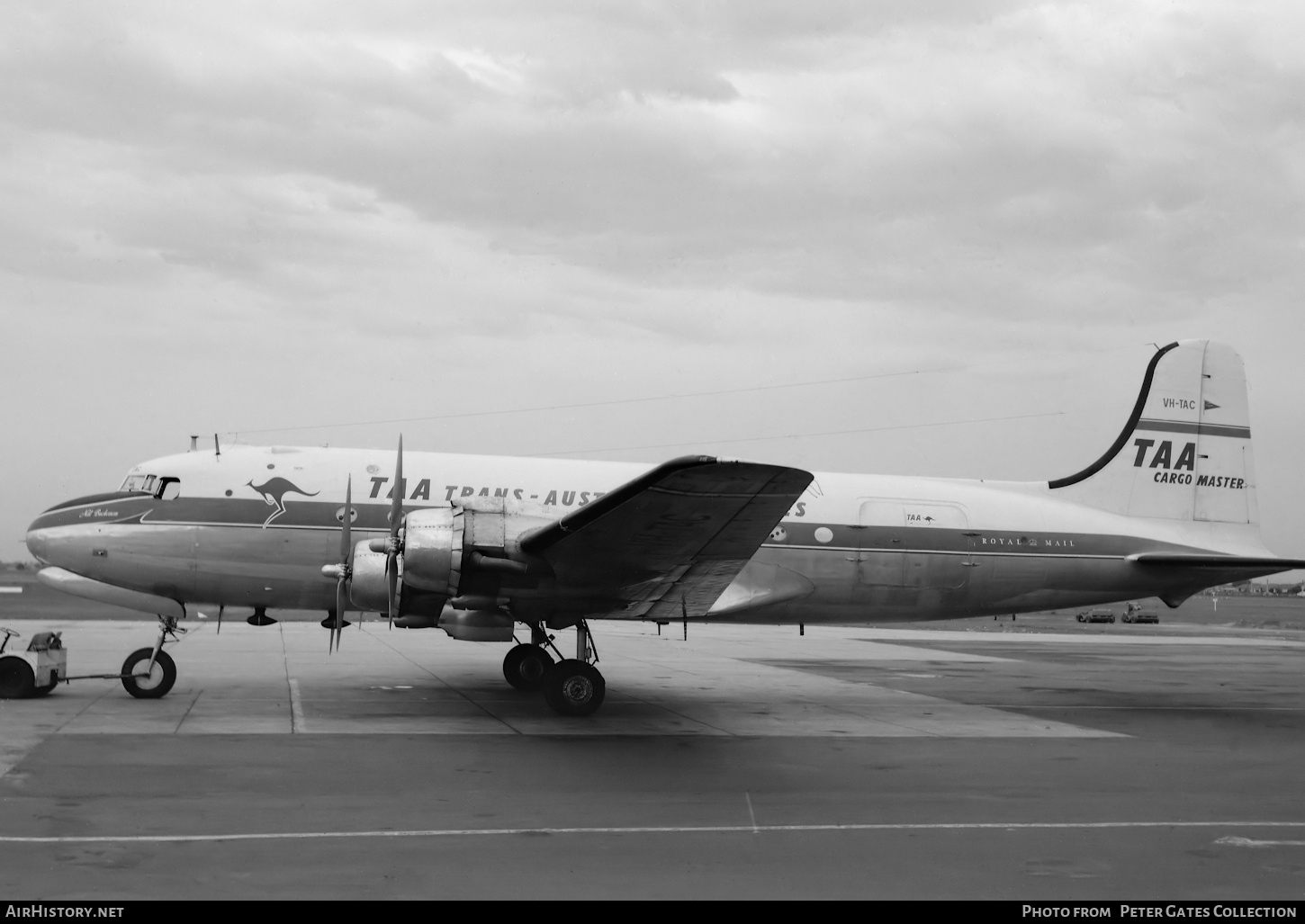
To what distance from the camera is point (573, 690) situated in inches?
Result: 573

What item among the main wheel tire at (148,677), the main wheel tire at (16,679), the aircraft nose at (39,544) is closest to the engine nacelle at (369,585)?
the main wheel tire at (148,677)

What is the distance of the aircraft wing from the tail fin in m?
8.03

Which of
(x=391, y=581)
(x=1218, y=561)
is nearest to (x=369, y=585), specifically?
(x=391, y=581)

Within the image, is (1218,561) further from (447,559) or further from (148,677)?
(148,677)

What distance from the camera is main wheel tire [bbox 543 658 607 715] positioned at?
14.5m

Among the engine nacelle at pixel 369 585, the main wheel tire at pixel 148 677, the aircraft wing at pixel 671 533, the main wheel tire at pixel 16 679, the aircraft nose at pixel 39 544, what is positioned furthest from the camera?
the aircraft nose at pixel 39 544

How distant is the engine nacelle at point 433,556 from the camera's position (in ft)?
43.2

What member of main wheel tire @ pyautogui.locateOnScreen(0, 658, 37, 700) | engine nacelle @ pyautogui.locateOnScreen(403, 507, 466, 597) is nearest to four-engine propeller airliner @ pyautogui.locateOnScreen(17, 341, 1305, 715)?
engine nacelle @ pyautogui.locateOnScreen(403, 507, 466, 597)

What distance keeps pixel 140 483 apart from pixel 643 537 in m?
8.32

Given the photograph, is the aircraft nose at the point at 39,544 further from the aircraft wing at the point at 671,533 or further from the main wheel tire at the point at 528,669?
the aircraft wing at the point at 671,533

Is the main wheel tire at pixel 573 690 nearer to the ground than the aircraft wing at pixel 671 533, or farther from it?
nearer to the ground

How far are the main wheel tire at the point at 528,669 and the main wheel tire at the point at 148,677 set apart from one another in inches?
199

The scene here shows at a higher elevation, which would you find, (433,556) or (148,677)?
(433,556)

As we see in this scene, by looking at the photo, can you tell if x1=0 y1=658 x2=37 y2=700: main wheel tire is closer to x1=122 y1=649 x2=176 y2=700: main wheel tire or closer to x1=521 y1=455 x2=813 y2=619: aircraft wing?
x1=122 y1=649 x2=176 y2=700: main wheel tire
